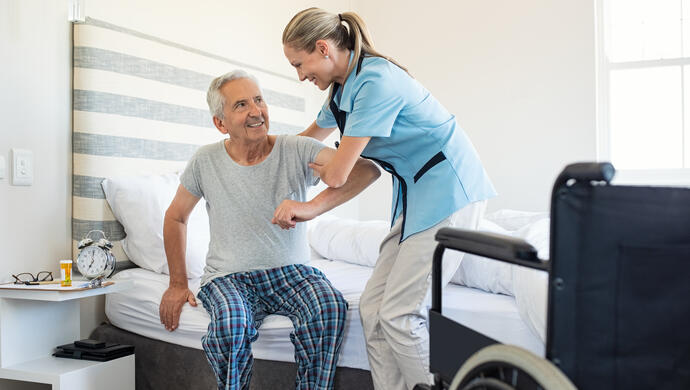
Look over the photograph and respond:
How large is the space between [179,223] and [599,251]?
A: 60.1 inches

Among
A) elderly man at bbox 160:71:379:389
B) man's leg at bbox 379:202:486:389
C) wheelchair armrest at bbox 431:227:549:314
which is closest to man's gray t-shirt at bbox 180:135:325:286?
elderly man at bbox 160:71:379:389

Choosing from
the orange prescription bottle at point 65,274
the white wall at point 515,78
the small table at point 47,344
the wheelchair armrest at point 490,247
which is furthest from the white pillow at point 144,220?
the white wall at point 515,78

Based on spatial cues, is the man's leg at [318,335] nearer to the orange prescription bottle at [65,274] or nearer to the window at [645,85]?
the orange prescription bottle at [65,274]

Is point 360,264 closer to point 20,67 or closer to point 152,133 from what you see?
point 152,133

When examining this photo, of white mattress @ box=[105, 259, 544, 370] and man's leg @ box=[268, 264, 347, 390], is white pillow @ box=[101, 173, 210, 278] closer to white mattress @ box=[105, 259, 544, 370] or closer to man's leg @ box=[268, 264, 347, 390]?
white mattress @ box=[105, 259, 544, 370]

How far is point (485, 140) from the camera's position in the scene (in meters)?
3.95

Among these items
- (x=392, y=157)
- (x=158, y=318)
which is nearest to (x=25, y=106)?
(x=158, y=318)

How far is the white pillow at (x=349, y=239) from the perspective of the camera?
8.40 feet

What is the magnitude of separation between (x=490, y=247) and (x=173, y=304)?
1.33m

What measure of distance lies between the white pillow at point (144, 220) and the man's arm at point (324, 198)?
61cm

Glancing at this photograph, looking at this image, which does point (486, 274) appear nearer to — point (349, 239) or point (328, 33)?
point (349, 239)

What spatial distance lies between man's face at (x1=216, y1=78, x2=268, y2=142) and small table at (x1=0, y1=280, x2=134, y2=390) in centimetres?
62

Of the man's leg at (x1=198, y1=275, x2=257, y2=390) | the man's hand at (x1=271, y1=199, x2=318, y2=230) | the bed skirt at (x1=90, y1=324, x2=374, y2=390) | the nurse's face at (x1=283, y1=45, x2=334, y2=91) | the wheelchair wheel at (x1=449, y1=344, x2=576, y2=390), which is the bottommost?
the bed skirt at (x1=90, y1=324, x2=374, y2=390)

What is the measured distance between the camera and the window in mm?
3717
